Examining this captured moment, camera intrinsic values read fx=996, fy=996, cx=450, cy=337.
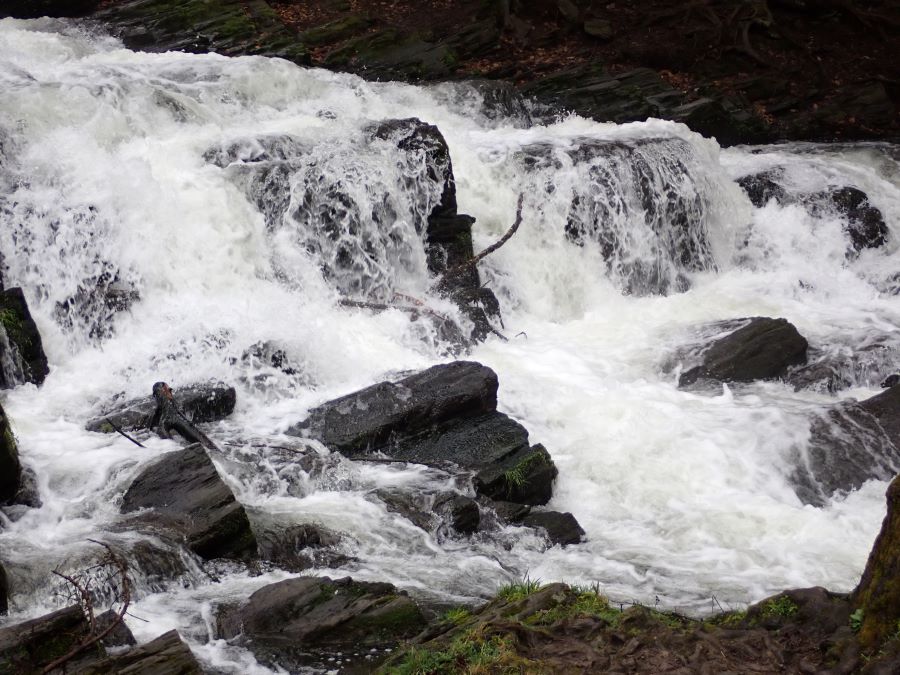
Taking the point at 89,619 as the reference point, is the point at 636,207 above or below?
below

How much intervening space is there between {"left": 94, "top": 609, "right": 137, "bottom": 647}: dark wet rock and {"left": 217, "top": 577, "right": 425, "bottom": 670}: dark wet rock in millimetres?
555

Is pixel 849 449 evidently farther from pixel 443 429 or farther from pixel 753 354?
pixel 443 429

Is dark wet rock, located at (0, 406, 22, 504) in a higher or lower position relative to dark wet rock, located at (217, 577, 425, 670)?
higher

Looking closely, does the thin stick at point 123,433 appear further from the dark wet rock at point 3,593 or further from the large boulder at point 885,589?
the large boulder at point 885,589

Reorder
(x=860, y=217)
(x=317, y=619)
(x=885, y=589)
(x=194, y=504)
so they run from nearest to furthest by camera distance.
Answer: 1. (x=885, y=589)
2. (x=317, y=619)
3. (x=194, y=504)
4. (x=860, y=217)

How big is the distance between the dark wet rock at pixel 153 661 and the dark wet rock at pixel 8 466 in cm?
281

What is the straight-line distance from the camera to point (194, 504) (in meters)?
6.97

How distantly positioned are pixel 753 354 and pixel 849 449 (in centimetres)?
194

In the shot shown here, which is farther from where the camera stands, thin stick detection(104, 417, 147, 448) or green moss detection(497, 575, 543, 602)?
thin stick detection(104, 417, 147, 448)

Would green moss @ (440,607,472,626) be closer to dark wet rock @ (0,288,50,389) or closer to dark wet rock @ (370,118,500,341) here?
dark wet rock @ (0,288,50,389)

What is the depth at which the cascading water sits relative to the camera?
23.7 ft

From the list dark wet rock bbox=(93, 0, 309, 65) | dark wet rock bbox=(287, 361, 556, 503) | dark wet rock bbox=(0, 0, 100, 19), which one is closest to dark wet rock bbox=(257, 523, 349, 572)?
dark wet rock bbox=(287, 361, 556, 503)

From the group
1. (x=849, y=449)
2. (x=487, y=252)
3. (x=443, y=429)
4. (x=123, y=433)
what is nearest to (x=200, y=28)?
(x=487, y=252)

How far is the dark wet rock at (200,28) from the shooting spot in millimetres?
17047
